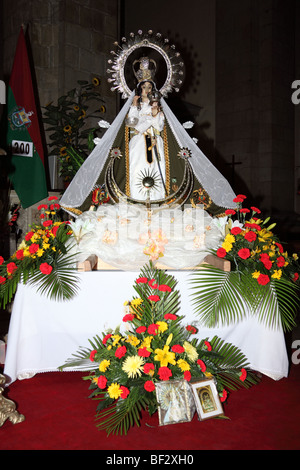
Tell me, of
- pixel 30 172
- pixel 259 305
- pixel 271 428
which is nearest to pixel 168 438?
pixel 271 428

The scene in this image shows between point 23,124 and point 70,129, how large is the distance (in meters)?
0.74

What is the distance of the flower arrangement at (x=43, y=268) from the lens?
9.97 ft

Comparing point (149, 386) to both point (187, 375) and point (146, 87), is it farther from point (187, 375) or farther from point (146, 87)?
point (146, 87)

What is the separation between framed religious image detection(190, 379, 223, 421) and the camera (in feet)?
8.42

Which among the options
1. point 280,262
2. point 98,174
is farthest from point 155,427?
point 98,174

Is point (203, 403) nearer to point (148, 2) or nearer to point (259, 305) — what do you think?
point (259, 305)

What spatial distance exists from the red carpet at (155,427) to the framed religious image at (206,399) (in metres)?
0.05

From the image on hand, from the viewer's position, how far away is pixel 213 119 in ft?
37.0

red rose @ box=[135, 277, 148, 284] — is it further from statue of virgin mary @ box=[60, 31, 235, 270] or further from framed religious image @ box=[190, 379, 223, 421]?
statue of virgin mary @ box=[60, 31, 235, 270]

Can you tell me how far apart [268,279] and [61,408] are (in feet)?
5.15

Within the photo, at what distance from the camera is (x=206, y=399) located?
2.60 meters

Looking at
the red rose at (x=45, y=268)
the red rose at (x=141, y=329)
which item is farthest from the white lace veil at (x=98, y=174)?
the red rose at (x=141, y=329)

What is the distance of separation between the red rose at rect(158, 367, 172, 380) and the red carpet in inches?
10.5

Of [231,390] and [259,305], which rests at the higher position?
[259,305]
